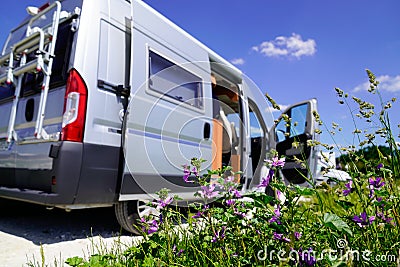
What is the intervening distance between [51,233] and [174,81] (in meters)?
2.19

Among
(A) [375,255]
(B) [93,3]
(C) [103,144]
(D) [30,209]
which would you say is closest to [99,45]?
(B) [93,3]

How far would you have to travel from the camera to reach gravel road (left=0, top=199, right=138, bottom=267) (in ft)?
8.11

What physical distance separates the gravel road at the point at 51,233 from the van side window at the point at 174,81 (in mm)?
1630

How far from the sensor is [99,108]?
280 centimetres

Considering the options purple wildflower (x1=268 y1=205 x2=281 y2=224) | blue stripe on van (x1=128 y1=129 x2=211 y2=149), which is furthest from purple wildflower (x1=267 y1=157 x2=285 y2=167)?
blue stripe on van (x1=128 y1=129 x2=211 y2=149)

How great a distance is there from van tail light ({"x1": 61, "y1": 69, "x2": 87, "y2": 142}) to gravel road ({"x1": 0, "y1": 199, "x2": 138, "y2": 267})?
2.96 ft

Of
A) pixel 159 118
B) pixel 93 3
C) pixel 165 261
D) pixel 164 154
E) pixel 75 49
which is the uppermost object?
pixel 93 3

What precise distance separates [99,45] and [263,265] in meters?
2.42

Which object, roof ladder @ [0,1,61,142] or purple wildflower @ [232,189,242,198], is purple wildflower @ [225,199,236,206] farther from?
roof ladder @ [0,1,61,142]

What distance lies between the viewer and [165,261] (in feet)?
5.29

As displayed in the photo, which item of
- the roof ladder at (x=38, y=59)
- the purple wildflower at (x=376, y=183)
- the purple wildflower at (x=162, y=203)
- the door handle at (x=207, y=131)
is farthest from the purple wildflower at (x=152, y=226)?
the door handle at (x=207, y=131)

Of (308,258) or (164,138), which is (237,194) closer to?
(308,258)

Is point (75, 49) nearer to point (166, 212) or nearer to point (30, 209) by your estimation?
point (166, 212)

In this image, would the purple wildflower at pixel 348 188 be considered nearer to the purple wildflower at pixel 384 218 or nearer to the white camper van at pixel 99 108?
the purple wildflower at pixel 384 218
